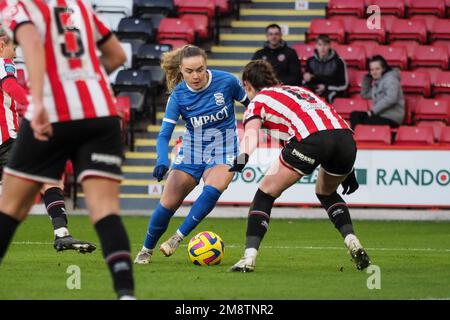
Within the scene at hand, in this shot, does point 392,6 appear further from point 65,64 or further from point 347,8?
point 65,64

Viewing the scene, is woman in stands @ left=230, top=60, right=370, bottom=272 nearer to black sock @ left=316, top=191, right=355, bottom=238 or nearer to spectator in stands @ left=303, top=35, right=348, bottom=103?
black sock @ left=316, top=191, right=355, bottom=238

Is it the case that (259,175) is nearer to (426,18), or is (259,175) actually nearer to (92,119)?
(426,18)

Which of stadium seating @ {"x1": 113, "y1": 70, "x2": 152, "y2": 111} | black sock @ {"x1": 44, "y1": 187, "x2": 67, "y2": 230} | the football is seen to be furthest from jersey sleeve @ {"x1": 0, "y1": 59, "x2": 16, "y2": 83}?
stadium seating @ {"x1": 113, "y1": 70, "x2": 152, "y2": 111}

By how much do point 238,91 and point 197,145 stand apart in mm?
623

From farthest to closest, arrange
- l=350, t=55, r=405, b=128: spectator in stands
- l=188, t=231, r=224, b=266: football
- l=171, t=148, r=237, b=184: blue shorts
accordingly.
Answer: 1. l=350, t=55, r=405, b=128: spectator in stands
2. l=171, t=148, r=237, b=184: blue shorts
3. l=188, t=231, r=224, b=266: football

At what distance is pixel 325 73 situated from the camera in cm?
1778

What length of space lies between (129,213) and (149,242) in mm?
7294

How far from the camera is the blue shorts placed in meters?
10.2

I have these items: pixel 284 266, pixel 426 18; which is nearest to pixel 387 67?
pixel 426 18

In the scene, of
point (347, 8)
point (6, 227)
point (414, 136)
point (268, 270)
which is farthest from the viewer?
point (347, 8)

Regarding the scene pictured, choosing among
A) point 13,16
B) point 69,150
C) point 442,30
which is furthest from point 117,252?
point 442,30

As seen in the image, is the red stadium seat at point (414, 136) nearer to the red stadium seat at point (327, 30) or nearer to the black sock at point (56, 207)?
the red stadium seat at point (327, 30)

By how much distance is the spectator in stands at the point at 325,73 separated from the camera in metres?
17.8

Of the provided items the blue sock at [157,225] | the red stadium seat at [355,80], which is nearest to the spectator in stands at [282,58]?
the red stadium seat at [355,80]
